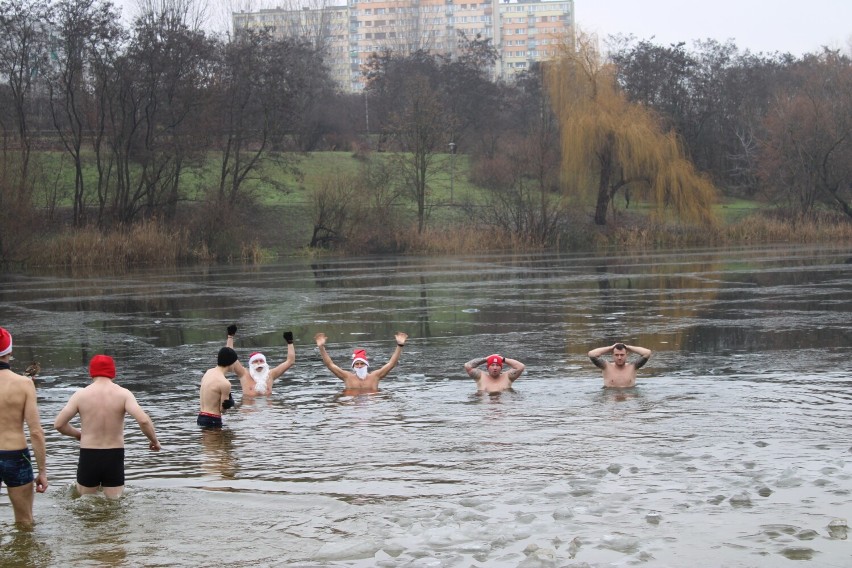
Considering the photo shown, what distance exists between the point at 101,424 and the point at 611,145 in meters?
51.3

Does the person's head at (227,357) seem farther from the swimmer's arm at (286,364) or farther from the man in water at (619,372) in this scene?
the man in water at (619,372)

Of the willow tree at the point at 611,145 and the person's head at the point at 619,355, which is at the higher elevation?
the willow tree at the point at 611,145

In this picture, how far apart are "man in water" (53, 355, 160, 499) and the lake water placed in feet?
1.07

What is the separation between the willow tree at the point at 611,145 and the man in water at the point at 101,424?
50240mm

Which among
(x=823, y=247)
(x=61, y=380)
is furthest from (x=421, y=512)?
(x=823, y=247)

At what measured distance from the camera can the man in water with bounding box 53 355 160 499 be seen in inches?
373

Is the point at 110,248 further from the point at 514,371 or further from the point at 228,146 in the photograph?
the point at 514,371

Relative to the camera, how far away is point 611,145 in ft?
192

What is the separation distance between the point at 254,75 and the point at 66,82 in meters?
9.80

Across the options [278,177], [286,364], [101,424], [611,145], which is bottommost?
[286,364]

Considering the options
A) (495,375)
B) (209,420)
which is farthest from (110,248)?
(209,420)

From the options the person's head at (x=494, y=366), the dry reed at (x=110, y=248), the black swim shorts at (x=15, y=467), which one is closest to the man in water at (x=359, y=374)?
the person's head at (x=494, y=366)

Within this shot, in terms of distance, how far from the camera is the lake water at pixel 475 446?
864 centimetres

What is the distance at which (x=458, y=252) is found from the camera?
2255 inches
